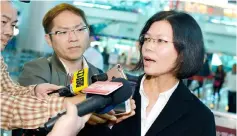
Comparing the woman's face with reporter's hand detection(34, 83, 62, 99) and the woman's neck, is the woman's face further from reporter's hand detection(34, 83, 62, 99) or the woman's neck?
reporter's hand detection(34, 83, 62, 99)

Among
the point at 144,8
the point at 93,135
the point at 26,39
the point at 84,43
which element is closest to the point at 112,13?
the point at 144,8

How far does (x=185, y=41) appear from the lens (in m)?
1.49

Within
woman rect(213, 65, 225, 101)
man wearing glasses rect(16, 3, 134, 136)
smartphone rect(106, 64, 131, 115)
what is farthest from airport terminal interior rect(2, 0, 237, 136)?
smartphone rect(106, 64, 131, 115)

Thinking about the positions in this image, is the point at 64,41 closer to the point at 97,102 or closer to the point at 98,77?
the point at 98,77

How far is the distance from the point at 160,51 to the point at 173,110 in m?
0.24

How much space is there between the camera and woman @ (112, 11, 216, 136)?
1.43 meters

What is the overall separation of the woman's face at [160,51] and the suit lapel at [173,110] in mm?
113

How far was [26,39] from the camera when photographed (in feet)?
17.9

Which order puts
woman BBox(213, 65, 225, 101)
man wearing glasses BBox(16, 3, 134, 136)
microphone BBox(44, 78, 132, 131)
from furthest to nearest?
woman BBox(213, 65, 225, 101) < man wearing glasses BBox(16, 3, 134, 136) < microphone BBox(44, 78, 132, 131)

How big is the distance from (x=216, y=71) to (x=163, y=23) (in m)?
5.69

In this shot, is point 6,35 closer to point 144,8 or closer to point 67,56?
point 67,56

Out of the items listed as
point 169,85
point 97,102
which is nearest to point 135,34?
point 169,85

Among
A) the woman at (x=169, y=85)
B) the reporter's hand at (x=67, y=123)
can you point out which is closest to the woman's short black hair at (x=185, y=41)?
the woman at (x=169, y=85)

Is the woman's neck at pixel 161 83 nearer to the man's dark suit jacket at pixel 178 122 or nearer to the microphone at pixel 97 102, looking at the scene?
the man's dark suit jacket at pixel 178 122
